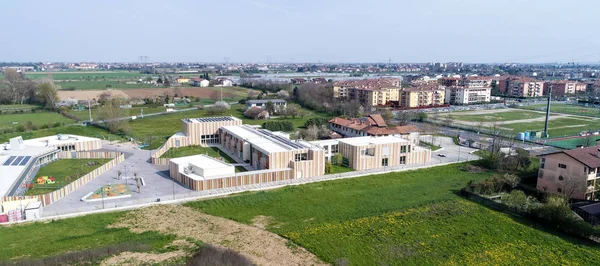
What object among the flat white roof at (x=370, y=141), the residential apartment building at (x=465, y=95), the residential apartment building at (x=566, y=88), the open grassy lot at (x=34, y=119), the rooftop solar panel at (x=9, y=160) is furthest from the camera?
the residential apartment building at (x=566, y=88)

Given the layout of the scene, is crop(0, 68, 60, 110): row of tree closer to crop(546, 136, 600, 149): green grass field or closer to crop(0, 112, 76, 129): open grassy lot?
crop(0, 112, 76, 129): open grassy lot

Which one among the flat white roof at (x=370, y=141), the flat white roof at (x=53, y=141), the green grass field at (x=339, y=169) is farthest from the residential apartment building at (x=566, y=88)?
the flat white roof at (x=53, y=141)

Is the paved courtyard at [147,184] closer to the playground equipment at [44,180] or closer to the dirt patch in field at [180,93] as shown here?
the playground equipment at [44,180]

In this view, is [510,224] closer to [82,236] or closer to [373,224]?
[373,224]

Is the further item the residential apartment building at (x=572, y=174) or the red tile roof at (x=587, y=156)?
the red tile roof at (x=587, y=156)

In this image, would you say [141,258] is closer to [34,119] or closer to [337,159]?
[337,159]
